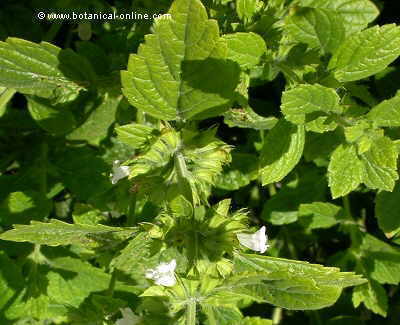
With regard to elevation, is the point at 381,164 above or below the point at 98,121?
above

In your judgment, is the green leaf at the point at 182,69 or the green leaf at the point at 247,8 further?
the green leaf at the point at 247,8

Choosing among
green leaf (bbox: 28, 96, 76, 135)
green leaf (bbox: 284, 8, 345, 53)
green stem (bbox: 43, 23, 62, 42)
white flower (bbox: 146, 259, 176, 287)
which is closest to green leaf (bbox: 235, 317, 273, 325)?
white flower (bbox: 146, 259, 176, 287)

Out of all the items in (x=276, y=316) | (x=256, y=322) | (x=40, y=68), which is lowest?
(x=276, y=316)

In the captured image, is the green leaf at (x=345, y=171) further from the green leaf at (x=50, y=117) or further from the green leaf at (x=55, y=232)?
the green leaf at (x=50, y=117)

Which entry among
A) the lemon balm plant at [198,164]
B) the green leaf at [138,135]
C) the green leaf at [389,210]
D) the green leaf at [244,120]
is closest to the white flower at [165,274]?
the lemon balm plant at [198,164]

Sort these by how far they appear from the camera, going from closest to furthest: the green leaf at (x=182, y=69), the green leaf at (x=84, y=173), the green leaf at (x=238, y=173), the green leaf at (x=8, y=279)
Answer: the green leaf at (x=182, y=69) → the green leaf at (x=8, y=279) → the green leaf at (x=84, y=173) → the green leaf at (x=238, y=173)

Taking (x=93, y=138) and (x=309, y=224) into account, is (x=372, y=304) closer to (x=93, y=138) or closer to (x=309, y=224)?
(x=309, y=224)

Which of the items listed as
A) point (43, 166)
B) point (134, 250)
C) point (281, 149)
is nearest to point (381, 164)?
point (281, 149)

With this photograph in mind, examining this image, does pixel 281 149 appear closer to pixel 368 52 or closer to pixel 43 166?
pixel 368 52

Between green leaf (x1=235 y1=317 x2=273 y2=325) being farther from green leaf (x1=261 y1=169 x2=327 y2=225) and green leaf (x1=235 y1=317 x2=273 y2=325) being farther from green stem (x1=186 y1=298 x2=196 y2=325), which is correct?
green leaf (x1=261 y1=169 x2=327 y2=225)
